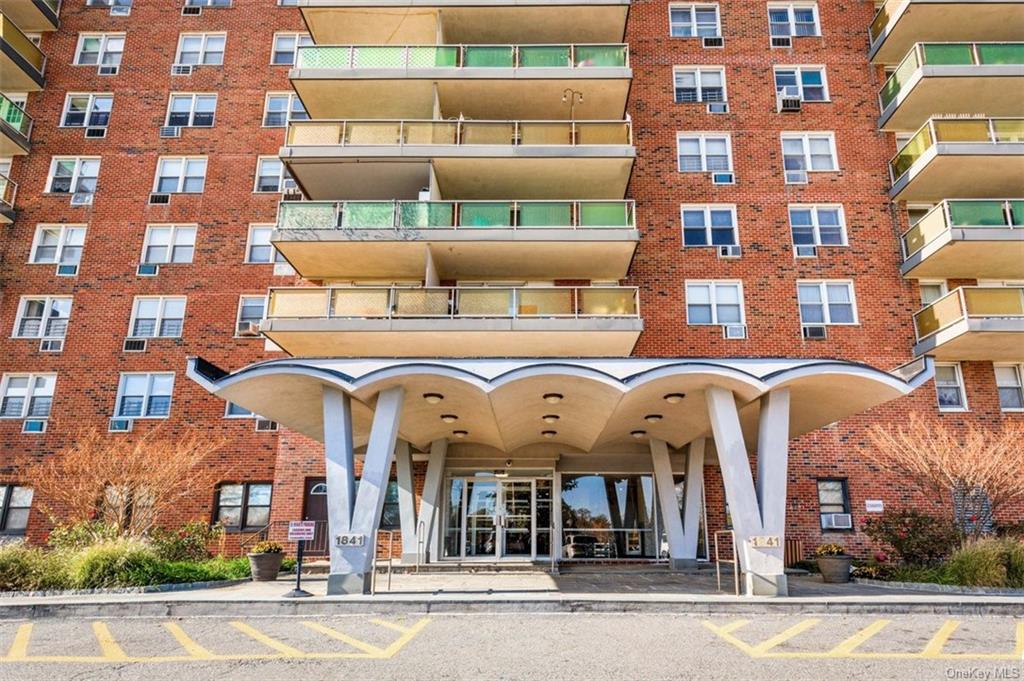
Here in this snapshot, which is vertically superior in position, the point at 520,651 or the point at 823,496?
the point at 823,496

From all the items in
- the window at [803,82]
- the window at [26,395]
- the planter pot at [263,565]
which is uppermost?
the window at [803,82]

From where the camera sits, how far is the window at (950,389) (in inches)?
776

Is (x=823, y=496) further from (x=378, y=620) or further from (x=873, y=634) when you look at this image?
(x=378, y=620)

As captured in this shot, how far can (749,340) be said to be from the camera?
66.5 feet

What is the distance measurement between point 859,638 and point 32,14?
31802 millimetres

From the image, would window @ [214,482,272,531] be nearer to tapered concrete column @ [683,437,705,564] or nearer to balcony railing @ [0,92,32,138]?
tapered concrete column @ [683,437,705,564]

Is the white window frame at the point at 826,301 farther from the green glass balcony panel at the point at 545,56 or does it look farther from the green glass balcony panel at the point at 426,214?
the green glass balcony panel at the point at 426,214

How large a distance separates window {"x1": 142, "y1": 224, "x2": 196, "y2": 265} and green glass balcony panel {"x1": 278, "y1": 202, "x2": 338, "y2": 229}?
609 cm

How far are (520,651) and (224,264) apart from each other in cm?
1874

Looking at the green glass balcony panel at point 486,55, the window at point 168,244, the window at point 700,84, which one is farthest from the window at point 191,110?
Answer: the window at point 700,84

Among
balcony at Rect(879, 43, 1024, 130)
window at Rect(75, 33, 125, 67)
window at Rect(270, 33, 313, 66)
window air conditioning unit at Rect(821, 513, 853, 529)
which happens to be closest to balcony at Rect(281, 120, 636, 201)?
window at Rect(270, 33, 313, 66)

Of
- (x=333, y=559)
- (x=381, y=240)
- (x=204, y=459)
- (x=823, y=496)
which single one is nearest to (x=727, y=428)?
(x=333, y=559)

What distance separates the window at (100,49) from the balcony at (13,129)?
2912 mm

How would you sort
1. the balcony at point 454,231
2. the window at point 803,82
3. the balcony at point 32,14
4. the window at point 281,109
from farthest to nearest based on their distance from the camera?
1. the balcony at point 32,14
2. the window at point 281,109
3. the window at point 803,82
4. the balcony at point 454,231
